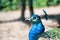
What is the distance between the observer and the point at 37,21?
4.02 meters

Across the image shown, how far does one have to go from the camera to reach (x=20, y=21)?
29.0 feet

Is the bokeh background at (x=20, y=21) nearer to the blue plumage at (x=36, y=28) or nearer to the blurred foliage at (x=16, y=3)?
the blurred foliage at (x=16, y=3)

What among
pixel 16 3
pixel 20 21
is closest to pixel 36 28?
pixel 20 21

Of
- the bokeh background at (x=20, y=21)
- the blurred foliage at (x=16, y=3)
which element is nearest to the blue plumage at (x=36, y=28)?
the bokeh background at (x=20, y=21)

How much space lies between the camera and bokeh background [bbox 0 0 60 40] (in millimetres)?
7234

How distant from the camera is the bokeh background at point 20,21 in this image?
723cm

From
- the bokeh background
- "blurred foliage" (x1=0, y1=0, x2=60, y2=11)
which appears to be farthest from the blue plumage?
"blurred foliage" (x1=0, y1=0, x2=60, y2=11)

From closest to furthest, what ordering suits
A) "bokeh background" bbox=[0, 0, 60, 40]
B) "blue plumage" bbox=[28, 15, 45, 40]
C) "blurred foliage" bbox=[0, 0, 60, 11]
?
"blue plumage" bbox=[28, 15, 45, 40], "bokeh background" bbox=[0, 0, 60, 40], "blurred foliage" bbox=[0, 0, 60, 11]

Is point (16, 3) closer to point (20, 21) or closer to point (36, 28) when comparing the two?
point (20, 21)

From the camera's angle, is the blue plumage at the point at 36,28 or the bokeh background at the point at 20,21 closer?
the blue plumage at the point at 36,28

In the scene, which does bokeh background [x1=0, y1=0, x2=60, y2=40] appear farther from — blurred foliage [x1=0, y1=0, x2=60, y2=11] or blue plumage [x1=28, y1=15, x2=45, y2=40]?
blue plumage [x1=28, y1=15, x2=45, y2=40]

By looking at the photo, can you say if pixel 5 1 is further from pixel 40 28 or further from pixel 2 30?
pixel 40 28

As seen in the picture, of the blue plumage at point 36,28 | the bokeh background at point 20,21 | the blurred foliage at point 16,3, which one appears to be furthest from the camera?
the blurred foliage at point 16,3

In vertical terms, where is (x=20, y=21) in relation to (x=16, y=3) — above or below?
below
